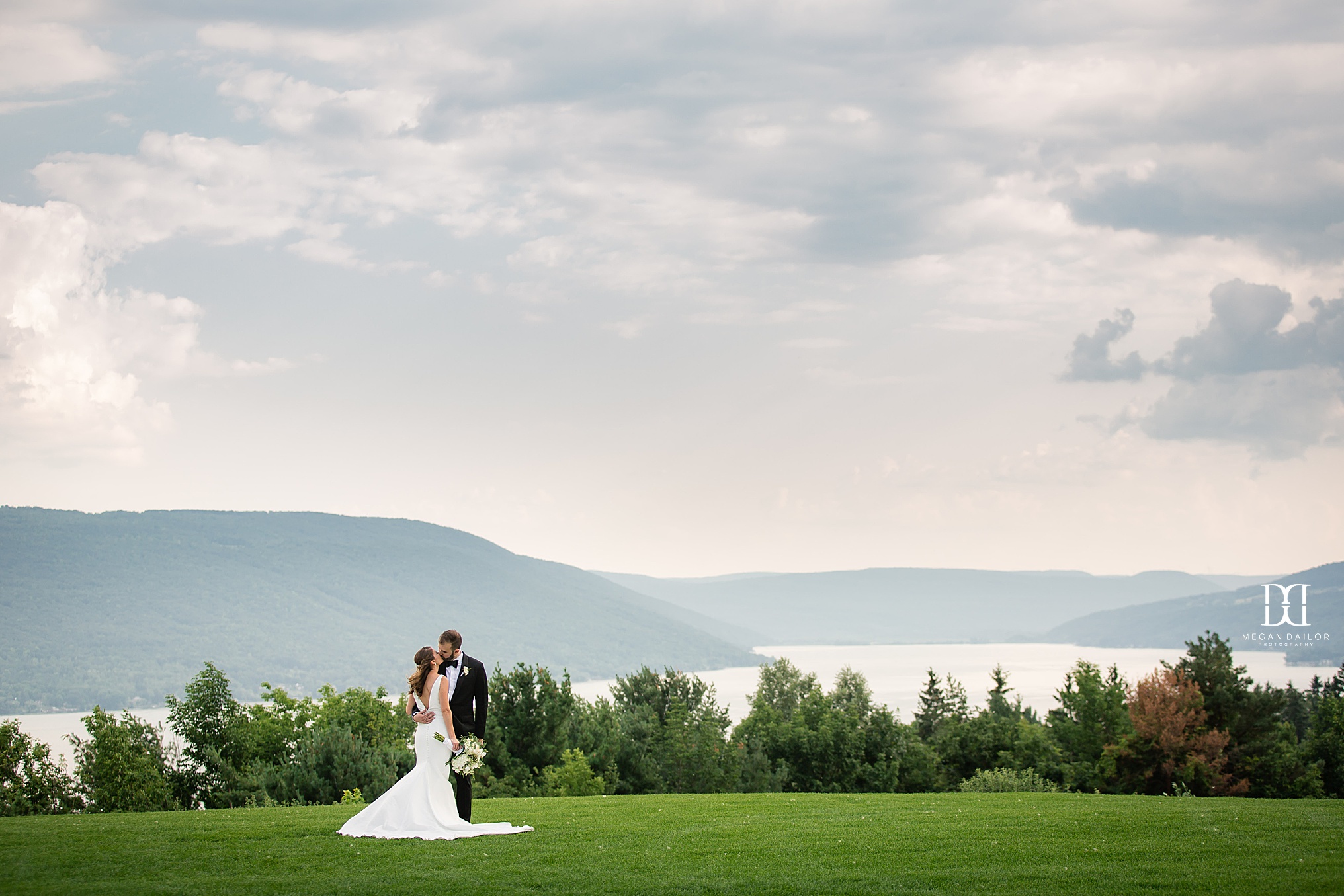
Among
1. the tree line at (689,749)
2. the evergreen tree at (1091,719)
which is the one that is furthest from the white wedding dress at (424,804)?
the evergreen tree at (1091,719)

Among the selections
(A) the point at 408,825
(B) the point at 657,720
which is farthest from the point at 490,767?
(A) the point at 408,825

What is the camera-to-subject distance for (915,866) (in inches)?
441

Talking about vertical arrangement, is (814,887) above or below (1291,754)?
above

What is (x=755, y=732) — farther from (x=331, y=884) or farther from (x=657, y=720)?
(x=331, y=884)

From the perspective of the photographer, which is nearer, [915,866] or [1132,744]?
[915,866]

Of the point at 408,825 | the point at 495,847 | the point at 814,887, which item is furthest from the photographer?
the point at 408,825

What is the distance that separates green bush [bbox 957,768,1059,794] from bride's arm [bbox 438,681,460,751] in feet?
92.3

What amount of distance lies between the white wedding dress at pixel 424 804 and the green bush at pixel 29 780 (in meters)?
15.9

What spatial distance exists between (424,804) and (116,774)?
19285mm

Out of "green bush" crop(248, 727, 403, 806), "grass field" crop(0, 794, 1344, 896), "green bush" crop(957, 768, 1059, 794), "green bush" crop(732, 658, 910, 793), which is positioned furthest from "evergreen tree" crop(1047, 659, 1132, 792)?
"grass field" crop(0, 794, 1344, 896)

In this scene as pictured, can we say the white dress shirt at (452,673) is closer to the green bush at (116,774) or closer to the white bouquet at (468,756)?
the white bouquet at (468,756)

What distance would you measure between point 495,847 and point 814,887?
4.17 m

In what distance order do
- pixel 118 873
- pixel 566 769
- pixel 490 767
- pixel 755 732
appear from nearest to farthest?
1. pixel 118 873
2. pixel 566 769
3. pixel 490 767
4. pixel 755 732

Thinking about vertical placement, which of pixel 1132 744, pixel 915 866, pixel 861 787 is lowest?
pixel 861 787
